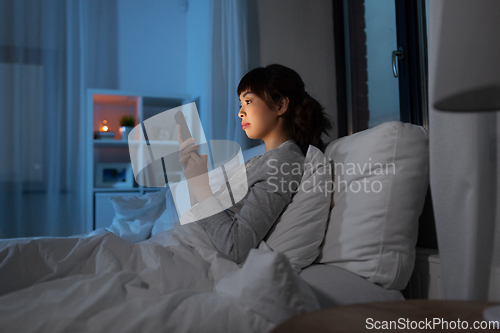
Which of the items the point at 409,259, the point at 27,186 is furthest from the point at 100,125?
the point at 409,259

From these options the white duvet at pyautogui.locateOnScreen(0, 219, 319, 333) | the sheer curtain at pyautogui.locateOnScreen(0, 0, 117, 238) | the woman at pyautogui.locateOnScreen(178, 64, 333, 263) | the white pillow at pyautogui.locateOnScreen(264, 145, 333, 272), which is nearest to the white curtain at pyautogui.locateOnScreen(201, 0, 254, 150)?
the sheer curtain at pyautogui.locateOnScreen(0, 0, 117, 238)

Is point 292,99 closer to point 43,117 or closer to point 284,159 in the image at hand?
point 284,159

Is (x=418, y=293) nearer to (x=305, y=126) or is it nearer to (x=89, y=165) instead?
(x=305, y=126)

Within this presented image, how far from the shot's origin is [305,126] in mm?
1201

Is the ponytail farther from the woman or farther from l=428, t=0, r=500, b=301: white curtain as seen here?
l=428, t=0, r=500, b=301: white curtain

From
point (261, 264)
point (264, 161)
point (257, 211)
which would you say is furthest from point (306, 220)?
point (261, 264)

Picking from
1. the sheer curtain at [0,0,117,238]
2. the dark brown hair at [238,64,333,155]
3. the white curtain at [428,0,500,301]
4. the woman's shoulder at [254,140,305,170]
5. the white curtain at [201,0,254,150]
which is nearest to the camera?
the white curtain at [428,0,500,301]

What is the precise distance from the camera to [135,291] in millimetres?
637

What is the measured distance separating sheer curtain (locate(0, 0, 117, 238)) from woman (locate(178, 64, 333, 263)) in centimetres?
192

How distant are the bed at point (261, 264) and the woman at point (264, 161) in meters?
0.04

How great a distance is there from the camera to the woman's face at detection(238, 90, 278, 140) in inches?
47.3

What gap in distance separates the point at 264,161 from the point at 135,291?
0.53m

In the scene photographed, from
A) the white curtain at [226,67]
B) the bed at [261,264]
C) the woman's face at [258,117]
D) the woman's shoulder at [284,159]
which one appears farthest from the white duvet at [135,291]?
the white curtain at [226,67]

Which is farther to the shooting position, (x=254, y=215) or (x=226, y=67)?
(x=226, y=67)
